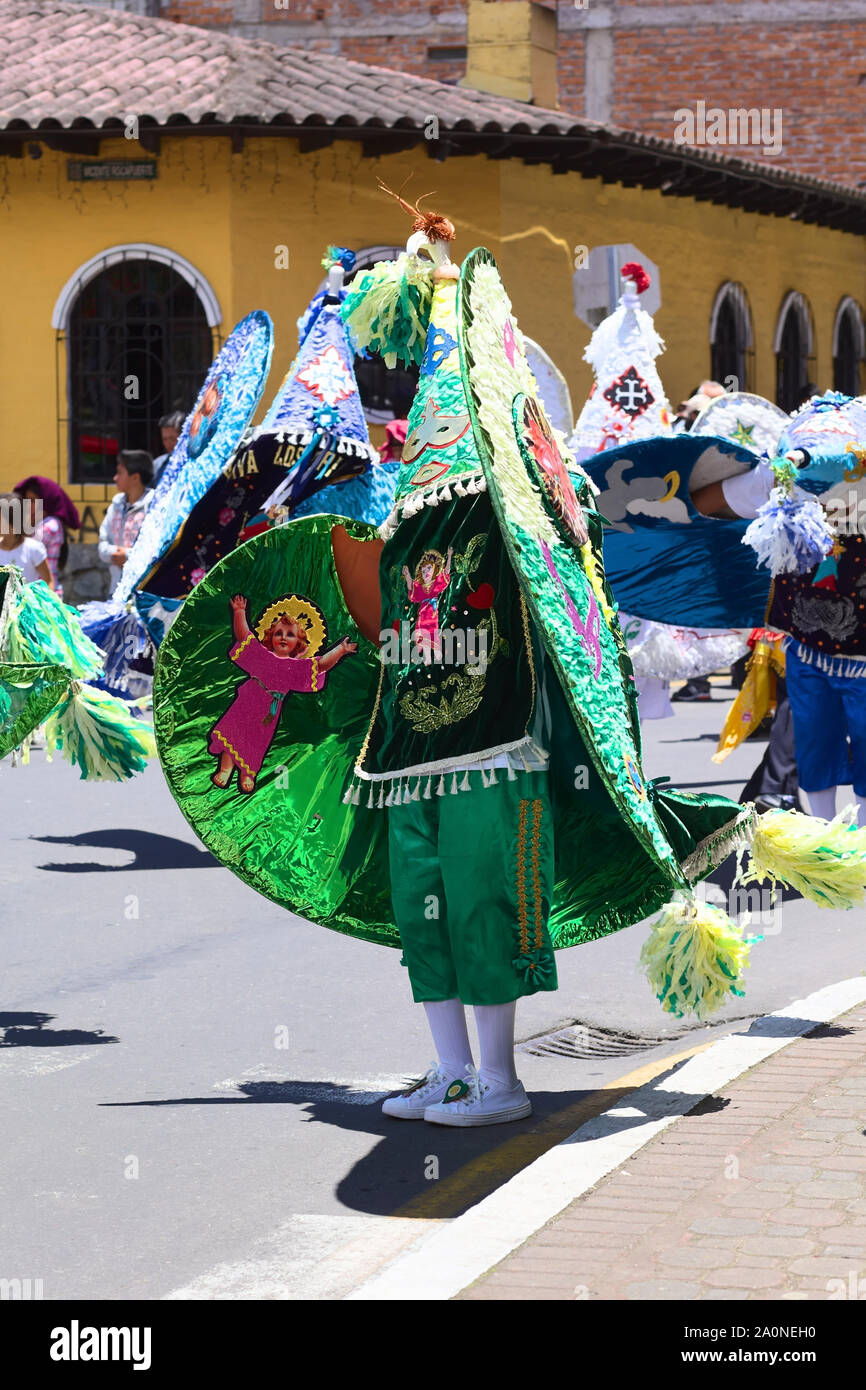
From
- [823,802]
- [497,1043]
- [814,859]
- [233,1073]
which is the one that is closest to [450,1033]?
[497,1043]

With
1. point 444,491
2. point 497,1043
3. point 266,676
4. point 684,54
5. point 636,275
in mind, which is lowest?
point 497,1043

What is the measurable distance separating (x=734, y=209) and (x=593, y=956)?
1738 cm

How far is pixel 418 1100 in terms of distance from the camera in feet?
16.6

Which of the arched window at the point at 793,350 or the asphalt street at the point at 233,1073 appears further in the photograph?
the arched window at the point at 793,350

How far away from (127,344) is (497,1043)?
15.0m

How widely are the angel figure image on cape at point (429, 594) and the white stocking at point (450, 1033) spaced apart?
0.85 metres

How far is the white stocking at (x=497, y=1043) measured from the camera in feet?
16.0

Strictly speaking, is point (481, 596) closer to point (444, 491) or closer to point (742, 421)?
point (444, 491)

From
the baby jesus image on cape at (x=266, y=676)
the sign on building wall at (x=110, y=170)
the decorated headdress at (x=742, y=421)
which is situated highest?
the sign on building wall at (x=110, y=170)

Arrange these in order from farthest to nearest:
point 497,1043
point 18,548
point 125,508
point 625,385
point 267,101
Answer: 1. point 267,101
2. point 125,508
3. point 18,548
4. point 625,385
5. point 497,1043

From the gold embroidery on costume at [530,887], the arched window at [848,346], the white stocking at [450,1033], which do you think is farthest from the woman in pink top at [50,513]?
the arched window at [848,346]

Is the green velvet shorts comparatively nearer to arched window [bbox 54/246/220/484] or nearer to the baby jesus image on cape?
the baby jesus image on cape

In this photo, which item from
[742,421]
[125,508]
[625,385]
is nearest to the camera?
[742,421]

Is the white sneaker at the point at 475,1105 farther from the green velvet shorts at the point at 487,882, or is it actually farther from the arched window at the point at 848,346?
the arched window at the point at 848,346
